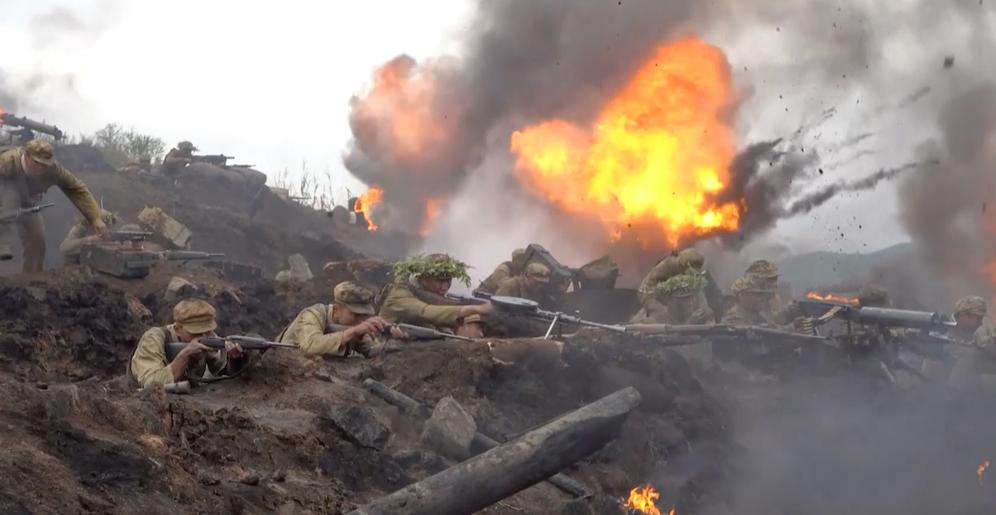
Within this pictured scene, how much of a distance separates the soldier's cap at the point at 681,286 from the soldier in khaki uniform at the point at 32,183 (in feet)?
26.6

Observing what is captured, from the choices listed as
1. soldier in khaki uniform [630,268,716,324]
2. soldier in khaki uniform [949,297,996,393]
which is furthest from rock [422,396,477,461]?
soldier in khaki uniform [949,297,996,393]

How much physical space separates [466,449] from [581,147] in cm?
1898

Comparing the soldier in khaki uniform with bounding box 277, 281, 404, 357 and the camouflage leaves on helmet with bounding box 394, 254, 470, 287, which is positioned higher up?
the camouflage leaves on helmet with bounding box 394, 254, 470, 287

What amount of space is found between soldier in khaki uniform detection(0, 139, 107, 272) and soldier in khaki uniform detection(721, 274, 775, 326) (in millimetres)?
9455

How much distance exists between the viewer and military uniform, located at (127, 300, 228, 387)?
792 centimetres

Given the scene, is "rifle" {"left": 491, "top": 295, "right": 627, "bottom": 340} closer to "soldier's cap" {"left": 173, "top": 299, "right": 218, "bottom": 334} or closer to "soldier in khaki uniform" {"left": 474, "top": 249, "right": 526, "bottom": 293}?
"soldier's cap" {"left": 173, "top": 299, "right": 218, "bottom": 334}

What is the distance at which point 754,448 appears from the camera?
1118 centimetres

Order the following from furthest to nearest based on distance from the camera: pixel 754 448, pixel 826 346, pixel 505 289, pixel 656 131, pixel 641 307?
pixel 656 131, pixel 641 307, pixel 505 289, pixel 826 346, pixel 754 448

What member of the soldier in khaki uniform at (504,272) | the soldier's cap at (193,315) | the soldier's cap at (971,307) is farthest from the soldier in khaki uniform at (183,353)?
the soldier's cap at (971,307)

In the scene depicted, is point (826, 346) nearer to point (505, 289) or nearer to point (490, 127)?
point (505, 289)

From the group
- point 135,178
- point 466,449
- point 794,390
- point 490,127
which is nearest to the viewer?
point 466,449

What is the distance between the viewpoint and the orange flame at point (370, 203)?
33.2 m

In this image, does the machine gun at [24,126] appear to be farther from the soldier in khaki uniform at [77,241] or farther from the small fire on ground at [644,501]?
the small fire on ground at [644,501]

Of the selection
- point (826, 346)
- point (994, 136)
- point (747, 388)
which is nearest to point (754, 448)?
point (747, 388)
